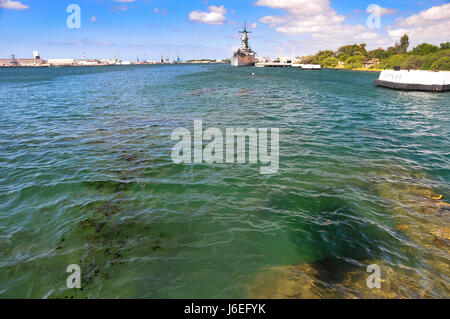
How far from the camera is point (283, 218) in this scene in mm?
9484

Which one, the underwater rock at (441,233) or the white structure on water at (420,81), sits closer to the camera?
the underwater rock at (441,233)

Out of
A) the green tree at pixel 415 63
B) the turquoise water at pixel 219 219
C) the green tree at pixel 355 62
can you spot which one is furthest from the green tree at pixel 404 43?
the turquoise water at pixel 219 219

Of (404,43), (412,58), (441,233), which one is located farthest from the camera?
(404,43)

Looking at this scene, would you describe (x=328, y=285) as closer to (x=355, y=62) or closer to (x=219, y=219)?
(x=219, y=219)

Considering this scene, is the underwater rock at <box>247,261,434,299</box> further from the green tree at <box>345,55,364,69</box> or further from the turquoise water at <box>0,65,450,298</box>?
the green tree at <box>345,55,364,69</box>

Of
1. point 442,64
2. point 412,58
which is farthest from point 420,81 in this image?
point 412,58

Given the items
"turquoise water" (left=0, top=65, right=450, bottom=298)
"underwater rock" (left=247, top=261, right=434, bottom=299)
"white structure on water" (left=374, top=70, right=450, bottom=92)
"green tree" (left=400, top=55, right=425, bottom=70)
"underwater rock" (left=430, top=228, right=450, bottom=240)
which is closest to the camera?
"underwater rock" (left=247, top=261, right=434, bottom=299)

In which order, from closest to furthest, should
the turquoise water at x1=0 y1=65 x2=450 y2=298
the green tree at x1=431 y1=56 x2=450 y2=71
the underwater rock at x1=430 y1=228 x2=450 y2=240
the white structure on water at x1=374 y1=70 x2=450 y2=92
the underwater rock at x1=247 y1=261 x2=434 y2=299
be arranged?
the underwater rock at x1=247 y1=261 x2=434 y2=299 < the turquoise water at x1=0 y1=65 x2=450 y2=298 < the underwater rock at x1=430 y1=228 x2=450 y2=240 < the white structure on water at x1=374 y1=70 x2=450 y2=92 < the green tree at x1=431 y1=56 x2=450 y2=71

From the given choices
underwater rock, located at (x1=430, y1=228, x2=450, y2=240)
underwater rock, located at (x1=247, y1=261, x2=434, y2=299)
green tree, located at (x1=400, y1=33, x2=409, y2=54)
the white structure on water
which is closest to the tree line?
green tree, located at (x1=400, y1=33, x2=409, y2=54)

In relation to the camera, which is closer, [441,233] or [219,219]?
[441,233]

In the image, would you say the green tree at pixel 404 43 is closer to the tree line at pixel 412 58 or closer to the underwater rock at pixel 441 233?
the tree line at pixel 412 58

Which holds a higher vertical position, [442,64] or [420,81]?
[442,64]

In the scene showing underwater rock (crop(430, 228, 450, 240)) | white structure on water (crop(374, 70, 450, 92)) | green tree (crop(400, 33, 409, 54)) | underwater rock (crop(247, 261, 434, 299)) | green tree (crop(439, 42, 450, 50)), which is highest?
green tree (crop(400, 33, 409, 54))

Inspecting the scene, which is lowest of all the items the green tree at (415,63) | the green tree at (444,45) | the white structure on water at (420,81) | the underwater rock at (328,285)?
the underwater rock at (328,285)
